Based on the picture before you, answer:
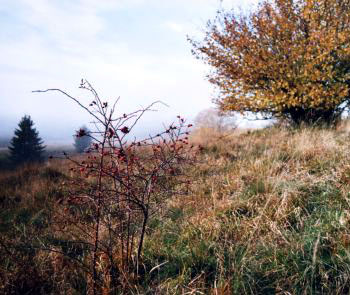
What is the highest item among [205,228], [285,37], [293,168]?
[285,37]

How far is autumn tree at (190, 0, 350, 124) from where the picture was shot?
6.81 metres

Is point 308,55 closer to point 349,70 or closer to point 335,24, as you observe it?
point 335,24

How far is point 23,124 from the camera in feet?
119

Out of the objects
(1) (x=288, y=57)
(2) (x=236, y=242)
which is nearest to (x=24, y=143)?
(1) (x=288, y=57)

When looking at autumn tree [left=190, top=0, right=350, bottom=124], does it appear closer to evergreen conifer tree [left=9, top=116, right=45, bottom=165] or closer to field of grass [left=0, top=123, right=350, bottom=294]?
field of grass [left=0, top=123, right=350, bottom=294]

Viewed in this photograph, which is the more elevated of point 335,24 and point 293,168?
point 335,24

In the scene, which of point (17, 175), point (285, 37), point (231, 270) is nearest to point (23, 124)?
point (17, 175)

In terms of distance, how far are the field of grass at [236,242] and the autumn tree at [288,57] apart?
3.52m

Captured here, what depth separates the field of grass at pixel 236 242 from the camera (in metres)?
1.97

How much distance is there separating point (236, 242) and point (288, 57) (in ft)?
21.7

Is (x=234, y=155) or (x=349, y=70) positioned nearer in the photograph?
(x=234, y=155)

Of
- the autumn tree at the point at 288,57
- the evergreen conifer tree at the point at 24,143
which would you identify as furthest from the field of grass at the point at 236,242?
the evergreen conifer tree at the point at 24,143

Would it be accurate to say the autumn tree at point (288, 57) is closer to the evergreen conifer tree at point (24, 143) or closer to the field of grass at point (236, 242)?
the field of grass at point (236, 242)

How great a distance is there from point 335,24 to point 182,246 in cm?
→ 731
